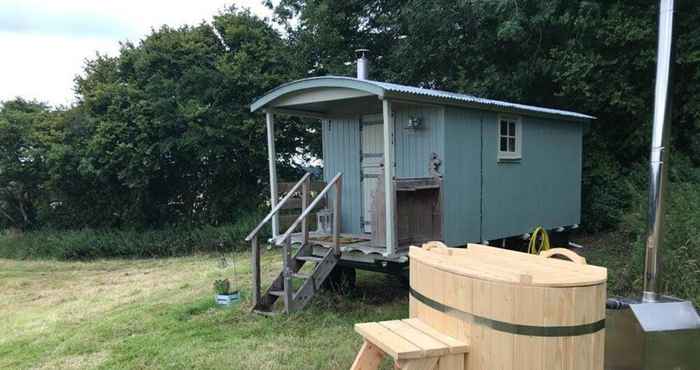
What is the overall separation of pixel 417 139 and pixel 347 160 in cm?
136

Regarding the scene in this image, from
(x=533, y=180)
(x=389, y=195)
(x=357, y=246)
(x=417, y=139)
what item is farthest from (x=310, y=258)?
(x=533, y=180)

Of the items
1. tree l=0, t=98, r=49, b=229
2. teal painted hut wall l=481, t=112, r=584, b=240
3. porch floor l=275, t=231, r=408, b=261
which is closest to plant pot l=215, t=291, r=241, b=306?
porch floor l=275, t=231, r=408, b=261

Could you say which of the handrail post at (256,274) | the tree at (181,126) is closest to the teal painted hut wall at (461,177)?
the handrail post at (256,274)

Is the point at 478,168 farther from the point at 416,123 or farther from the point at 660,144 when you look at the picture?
the point at 660,144

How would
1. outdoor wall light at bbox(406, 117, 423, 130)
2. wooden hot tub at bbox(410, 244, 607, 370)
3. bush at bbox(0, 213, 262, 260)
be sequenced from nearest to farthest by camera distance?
1. wooden hot tub at bbox(410, 244, 607, 370)
2. outdoor wall light at bbox(406, 117, 423, 130)
3. bush at bbox(0, 213, 262, 260)

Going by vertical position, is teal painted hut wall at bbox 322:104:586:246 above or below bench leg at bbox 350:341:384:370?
above

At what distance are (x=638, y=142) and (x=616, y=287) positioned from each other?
5.61 metres

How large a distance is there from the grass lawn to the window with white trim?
2.39m

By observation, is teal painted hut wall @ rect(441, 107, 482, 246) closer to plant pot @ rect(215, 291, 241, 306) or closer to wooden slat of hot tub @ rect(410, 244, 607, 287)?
wooden slat of hot tub @ rect(410, 244, 607, 287)

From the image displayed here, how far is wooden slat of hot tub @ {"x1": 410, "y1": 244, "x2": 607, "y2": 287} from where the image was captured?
247cm

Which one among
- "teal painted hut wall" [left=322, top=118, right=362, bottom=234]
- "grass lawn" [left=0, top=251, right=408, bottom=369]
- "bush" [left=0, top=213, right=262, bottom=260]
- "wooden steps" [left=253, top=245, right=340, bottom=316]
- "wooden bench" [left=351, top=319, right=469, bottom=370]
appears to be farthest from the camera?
"bush" [left=0, top=213, right=262, bottom=260]

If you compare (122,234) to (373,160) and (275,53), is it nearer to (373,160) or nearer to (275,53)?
(275,53)

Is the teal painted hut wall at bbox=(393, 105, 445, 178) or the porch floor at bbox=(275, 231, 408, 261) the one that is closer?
the porch floor at bbox=(275, 231, 408, 261)

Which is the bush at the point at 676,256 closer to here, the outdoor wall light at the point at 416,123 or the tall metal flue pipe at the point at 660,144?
the tall metal flue pipe at the point at 660,144
